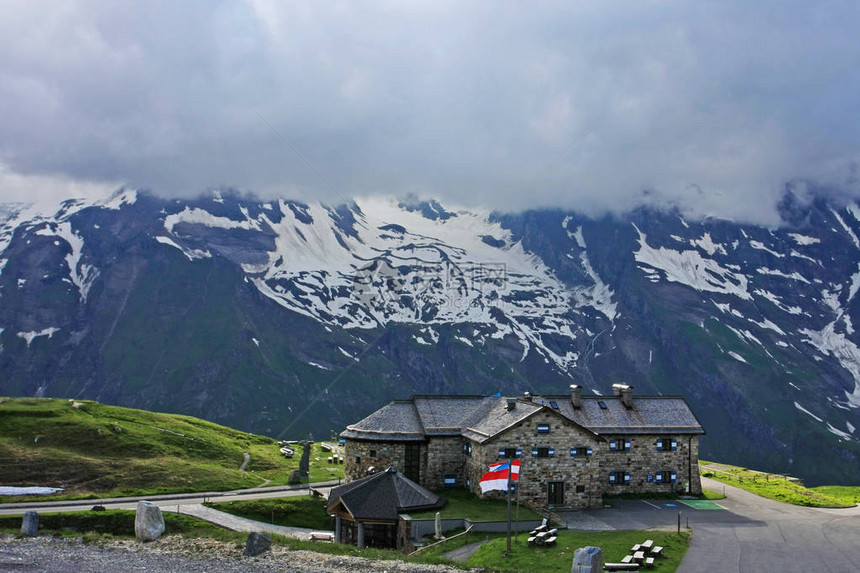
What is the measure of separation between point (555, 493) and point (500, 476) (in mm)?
15048

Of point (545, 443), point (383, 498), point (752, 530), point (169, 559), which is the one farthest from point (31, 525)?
point (752, 530)

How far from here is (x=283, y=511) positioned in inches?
2237

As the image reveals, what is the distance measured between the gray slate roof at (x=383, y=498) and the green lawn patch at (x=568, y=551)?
27.6 feet

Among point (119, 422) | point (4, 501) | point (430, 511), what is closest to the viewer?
point (430, 511)

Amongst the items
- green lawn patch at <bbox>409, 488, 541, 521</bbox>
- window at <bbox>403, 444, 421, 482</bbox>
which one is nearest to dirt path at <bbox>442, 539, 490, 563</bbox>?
green lawn patch at <bbox>409, 488, 541, 521</bbox>

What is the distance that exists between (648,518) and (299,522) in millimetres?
29640

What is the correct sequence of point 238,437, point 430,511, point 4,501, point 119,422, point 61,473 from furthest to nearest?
point 238,437 < point 119,422 < point 61,473 < point 4,501 < point 430,511

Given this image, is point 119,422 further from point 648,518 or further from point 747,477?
point 747,477

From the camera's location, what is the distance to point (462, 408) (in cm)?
6725

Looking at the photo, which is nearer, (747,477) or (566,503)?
(566,503)

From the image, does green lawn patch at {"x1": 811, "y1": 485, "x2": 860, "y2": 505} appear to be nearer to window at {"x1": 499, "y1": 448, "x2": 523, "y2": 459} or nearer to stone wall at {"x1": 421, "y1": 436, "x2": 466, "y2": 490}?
window at {"x1": 499, "y1": 448, "x2": 523, "y2": 459}

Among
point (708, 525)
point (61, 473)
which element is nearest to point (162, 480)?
point (61, 473)

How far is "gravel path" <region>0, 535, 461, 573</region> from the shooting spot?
30.9 meters

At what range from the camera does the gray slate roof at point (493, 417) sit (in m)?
62.2
